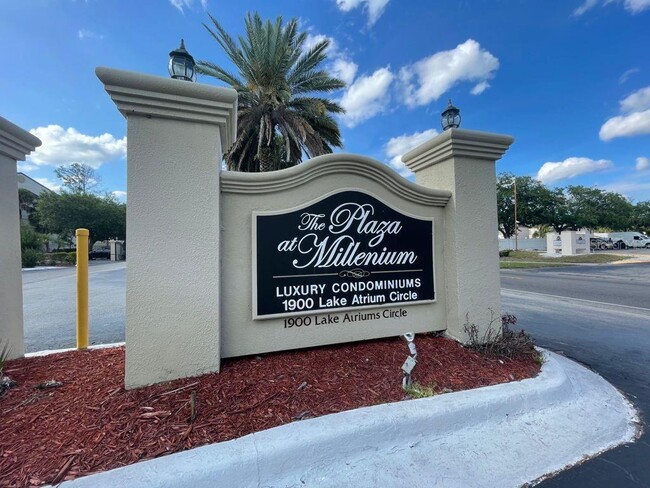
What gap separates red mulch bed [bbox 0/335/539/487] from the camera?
2145 mm

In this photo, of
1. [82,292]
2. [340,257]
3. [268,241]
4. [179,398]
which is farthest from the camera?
[82,292]

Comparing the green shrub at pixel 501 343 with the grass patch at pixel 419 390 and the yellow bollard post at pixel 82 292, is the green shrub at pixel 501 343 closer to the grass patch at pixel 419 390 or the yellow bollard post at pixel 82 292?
the grass patch at pixel 419 390

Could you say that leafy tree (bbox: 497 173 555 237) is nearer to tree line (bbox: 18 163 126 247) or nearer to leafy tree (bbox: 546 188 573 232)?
leafy tree (bbox: 546 188 573 232)

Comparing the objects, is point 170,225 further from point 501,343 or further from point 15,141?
point 501,343

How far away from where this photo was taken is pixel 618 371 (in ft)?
13.6

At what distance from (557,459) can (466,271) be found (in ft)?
7.49

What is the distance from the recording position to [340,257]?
→ 390cm

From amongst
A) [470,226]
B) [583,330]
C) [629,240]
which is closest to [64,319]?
[470,226]

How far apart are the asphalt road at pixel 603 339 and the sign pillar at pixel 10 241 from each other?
5359 millimetres

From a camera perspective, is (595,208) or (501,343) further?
(595,208)

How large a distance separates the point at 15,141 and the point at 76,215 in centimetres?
4694

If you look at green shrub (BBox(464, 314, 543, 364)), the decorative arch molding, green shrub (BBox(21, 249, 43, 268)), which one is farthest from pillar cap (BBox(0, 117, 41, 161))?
green shrub (BBox(21, 249, 43, 268))

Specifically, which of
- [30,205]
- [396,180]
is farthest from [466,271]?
[30,205]

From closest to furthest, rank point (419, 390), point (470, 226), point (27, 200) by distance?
point (419, 390), point (470, 226), point (27, 200)
